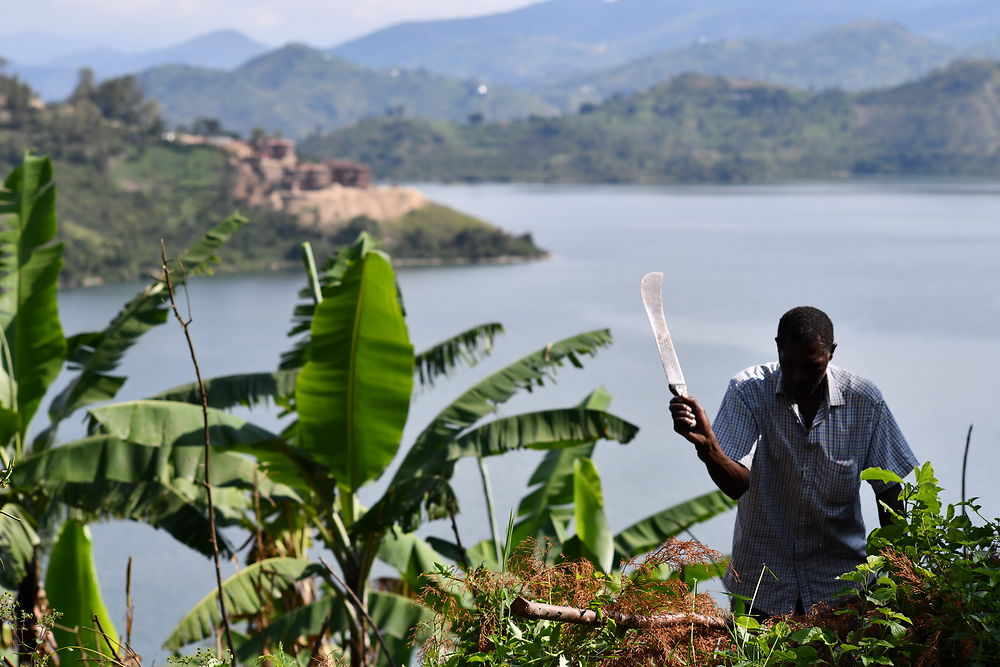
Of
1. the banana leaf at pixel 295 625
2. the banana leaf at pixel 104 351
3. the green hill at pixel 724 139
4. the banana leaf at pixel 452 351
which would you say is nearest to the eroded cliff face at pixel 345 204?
the green hill at pixel 724 139

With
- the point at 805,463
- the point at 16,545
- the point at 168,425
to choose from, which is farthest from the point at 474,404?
the point at 805,463

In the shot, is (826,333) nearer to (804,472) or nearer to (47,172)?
(804,472)

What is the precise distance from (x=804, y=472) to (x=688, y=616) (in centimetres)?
78

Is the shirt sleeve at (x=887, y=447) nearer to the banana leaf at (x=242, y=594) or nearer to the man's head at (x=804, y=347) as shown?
the man's head at (x=804, y=347)

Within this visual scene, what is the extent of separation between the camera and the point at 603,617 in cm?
118

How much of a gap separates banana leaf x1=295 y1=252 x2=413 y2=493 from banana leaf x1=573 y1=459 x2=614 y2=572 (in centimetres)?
71

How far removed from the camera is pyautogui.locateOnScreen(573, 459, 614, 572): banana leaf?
395 cm

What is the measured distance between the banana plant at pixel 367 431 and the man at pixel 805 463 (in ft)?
6.21

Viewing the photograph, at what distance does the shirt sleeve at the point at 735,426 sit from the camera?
185 centimetres

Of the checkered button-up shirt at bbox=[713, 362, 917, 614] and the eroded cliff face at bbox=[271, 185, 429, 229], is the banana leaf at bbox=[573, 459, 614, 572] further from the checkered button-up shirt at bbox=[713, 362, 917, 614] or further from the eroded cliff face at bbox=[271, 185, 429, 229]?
the eroded cliff face at bbox=[271, 185, 429, 229]

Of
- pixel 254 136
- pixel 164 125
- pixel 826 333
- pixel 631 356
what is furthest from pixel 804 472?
pixel 164 125

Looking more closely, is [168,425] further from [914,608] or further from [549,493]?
[914,608]

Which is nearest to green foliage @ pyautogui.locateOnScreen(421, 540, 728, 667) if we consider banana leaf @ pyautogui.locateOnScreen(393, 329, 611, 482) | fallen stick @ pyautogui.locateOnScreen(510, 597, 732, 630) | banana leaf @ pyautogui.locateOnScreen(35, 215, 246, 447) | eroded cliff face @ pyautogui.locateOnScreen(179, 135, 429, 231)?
fallen stick @ pyautogui.locateOnScreen(510, 597, 732, 630)

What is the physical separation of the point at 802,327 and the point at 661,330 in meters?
0.35
